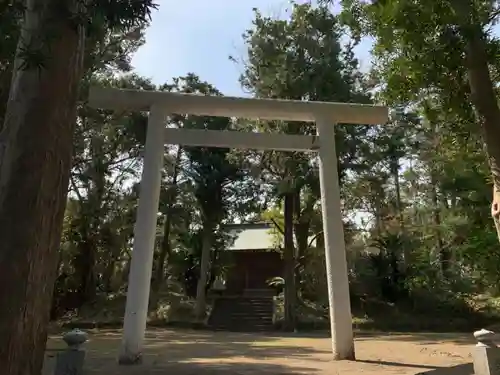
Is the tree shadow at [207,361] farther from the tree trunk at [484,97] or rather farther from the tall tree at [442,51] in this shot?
the tall tree at [442,51]

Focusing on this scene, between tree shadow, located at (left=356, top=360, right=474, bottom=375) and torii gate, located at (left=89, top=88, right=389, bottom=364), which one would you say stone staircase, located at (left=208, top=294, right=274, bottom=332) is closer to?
torii gate, located at (left=89, top=88, right=389, bottom=364)

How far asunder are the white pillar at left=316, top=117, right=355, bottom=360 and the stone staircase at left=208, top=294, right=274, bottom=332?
878 cm

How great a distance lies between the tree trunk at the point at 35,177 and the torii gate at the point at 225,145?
11.8 feet

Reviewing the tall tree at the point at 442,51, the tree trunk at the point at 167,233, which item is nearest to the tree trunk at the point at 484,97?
the tall tree at the point at 442,51

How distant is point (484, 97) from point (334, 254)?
2.66m

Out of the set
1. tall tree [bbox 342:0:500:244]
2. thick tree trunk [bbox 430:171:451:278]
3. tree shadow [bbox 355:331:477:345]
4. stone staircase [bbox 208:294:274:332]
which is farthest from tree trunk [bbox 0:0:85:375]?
thick tree trunk [bbox 430:171:451:278]

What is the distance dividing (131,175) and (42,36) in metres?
14.8

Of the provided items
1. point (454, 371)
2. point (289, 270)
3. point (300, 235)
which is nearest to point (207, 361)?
point (454, 371)

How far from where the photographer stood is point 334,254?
6.49 m

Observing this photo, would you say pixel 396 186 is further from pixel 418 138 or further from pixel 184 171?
pixel 184 171

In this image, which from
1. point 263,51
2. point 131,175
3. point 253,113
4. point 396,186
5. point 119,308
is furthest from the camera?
point 396,186

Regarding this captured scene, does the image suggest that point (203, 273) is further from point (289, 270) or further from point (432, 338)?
point (432, 338)

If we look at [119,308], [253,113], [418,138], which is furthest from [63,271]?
[418,138]

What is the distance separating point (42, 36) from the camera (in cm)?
267
